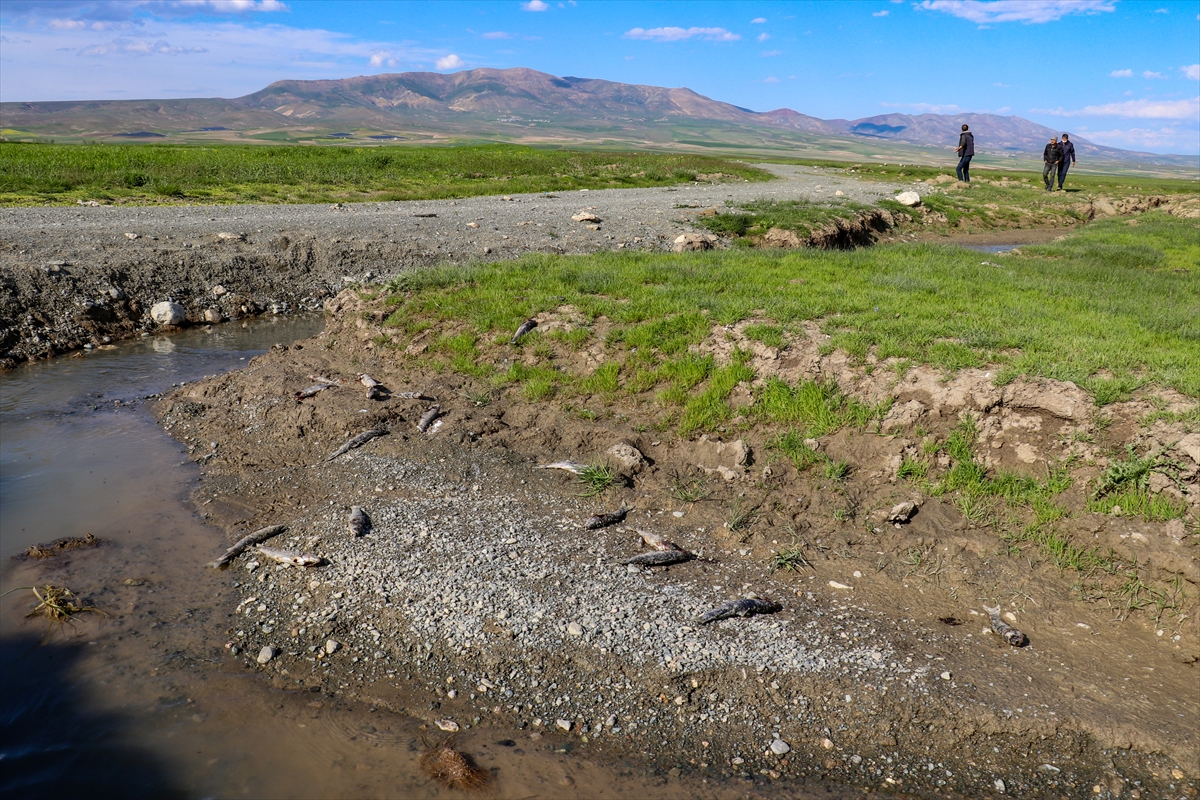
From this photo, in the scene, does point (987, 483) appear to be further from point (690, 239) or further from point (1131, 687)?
point (690, 239)

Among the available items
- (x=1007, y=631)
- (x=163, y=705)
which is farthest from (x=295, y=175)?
(x=1007, y=631)

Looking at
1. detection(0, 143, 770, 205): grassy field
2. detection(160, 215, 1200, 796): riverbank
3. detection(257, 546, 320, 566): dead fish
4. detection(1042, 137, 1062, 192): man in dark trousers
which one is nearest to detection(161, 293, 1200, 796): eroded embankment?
detection(160, 215, 1200, 796): riverbank

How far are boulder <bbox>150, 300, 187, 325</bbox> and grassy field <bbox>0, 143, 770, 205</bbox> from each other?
12485mm

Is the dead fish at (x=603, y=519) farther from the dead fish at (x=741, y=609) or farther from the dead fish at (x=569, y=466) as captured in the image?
the dead fish at (x=741, y=609)

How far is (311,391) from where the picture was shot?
998 cm

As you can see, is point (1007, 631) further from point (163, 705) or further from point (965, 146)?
point (965, 146)

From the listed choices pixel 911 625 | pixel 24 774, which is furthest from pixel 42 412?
pixel 911 625

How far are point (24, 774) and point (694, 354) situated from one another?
7.75 meters

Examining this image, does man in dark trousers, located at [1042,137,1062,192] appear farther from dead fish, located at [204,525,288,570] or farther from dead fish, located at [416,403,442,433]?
dead fish, located at [204,525,288,570]

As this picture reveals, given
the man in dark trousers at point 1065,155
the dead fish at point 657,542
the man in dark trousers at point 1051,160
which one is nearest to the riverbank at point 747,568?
the dead fish at point 657,542

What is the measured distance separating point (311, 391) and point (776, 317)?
664 cm

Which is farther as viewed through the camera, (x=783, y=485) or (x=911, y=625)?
(x=783, y=485)

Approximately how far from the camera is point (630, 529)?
7.21 m

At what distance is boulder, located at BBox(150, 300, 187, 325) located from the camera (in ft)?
46.2
